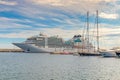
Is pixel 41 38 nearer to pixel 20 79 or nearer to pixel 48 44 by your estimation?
pixel 48 44

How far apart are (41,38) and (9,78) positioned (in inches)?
5198

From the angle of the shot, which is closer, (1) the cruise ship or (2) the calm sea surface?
(2) the calm sea surface

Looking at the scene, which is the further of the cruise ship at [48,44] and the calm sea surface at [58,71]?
the cruise ship at [48,44]

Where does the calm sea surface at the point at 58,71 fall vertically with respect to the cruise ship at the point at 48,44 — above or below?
below

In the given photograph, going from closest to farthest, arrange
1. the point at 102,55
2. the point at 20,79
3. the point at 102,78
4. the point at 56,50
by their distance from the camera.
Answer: the point at 20,79, the point at 102,78, the point at 102,55, the point at 56,50

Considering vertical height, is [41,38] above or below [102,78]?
above

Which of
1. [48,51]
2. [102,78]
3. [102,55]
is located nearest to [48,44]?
[48,51]

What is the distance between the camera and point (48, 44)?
158250 mm

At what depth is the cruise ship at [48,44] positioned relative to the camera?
6073 inches

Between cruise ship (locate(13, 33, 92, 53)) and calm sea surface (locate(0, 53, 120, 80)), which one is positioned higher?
cruise ship (locate(13, 33, 92, 53))

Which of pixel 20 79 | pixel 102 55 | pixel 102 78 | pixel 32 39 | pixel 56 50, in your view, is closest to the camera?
pixel 20 79

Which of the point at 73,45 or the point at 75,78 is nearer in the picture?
the point at 75,78

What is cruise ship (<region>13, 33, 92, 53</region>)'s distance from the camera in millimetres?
154250

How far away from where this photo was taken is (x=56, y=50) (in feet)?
500
